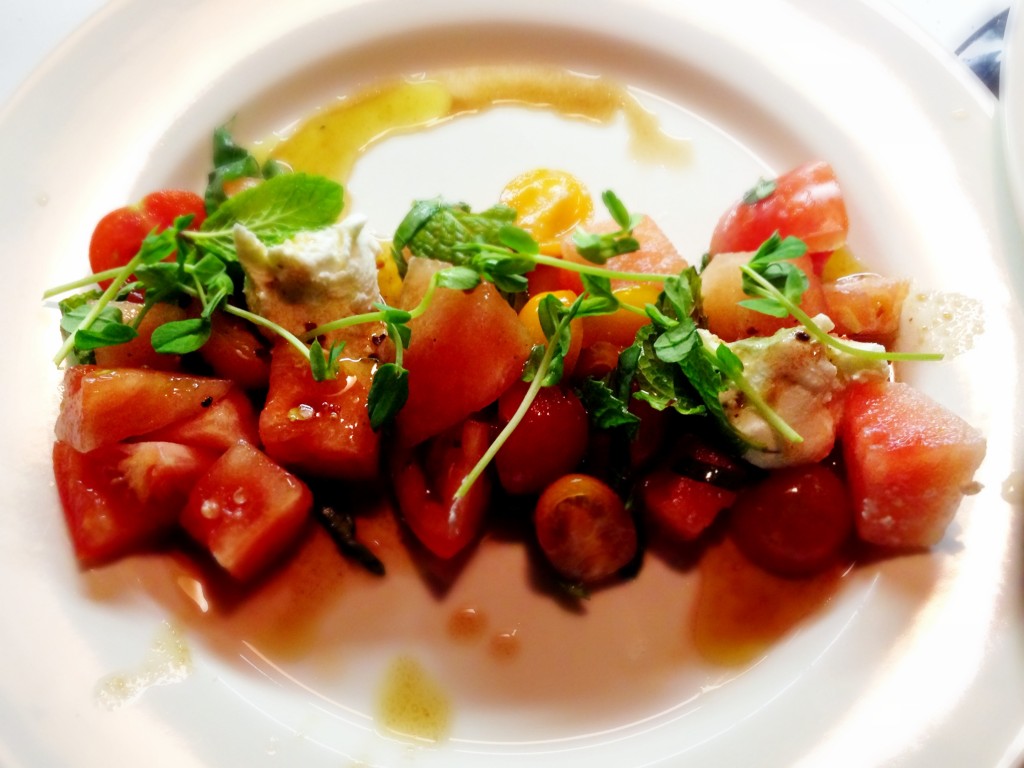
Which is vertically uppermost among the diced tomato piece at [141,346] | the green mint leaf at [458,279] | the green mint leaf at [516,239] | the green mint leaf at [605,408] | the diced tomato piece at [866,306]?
the diced tomato piece at [866,306]

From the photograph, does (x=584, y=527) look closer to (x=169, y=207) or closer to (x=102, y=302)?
(x=102, y=302)

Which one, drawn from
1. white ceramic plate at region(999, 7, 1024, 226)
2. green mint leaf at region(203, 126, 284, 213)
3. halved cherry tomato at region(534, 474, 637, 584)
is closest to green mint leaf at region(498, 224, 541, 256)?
halved cherry tomato at region(534, 474, 637, 584)

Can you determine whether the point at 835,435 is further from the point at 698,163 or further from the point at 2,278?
the point at 2,278

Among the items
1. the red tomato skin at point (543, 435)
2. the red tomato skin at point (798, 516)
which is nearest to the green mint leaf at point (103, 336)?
the red tomato skin at point (543, 435)

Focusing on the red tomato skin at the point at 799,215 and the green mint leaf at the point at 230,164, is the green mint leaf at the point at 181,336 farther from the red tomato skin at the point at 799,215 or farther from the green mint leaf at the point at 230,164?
the red tomato skin at the point at 799,215

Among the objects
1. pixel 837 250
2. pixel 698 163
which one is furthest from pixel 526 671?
pixel 698 163

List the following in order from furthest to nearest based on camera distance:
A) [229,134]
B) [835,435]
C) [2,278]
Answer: [229,134] < [2,278] < [835,435]

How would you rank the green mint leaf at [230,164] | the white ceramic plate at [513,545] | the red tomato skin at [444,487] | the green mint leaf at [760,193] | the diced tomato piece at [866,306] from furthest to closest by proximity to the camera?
the green mint leaf at [230,164]
the green mint leaf at [760,193]
the diced tomato piece at [866,306]
the red tomato skin at [444,487]
the white ceramic plate at [513,545]
